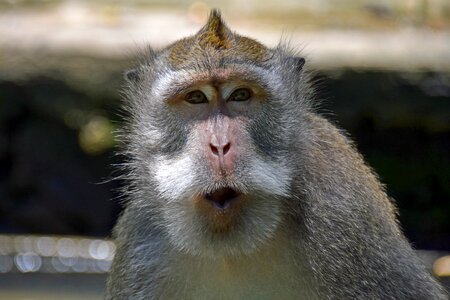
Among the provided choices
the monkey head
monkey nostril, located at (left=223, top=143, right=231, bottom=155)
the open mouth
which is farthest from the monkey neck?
monkey nostril, located at (left=223, top=143, right=231, bottom=155)

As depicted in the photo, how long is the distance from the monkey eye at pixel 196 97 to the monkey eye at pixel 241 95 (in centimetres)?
15

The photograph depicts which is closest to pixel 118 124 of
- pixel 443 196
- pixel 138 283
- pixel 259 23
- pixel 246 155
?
pixel 259 23

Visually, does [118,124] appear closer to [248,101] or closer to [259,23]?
[259,23]

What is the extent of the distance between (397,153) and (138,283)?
187 inches

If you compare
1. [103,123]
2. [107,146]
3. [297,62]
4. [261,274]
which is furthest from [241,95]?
[107,146]

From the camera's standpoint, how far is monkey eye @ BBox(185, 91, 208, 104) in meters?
6.75

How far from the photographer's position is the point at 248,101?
265 inches

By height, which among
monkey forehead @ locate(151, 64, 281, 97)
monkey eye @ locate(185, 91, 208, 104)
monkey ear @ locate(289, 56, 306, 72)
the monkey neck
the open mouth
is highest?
monkey ear @ locate(289, 56, 306, 72)

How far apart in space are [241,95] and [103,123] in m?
5.00

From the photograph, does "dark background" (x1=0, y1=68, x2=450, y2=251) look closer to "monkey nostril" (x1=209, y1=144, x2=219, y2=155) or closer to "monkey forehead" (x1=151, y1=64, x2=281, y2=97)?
"monkey forehead" (x1=151, y1=64, x2=281, y2=97)

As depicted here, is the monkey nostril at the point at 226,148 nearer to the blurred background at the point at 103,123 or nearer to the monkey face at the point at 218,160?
the monkey face at the point at 218,160

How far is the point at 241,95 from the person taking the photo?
22.1 ft

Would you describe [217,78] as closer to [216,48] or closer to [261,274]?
[216,48]

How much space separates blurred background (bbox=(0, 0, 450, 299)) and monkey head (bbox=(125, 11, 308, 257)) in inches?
153
